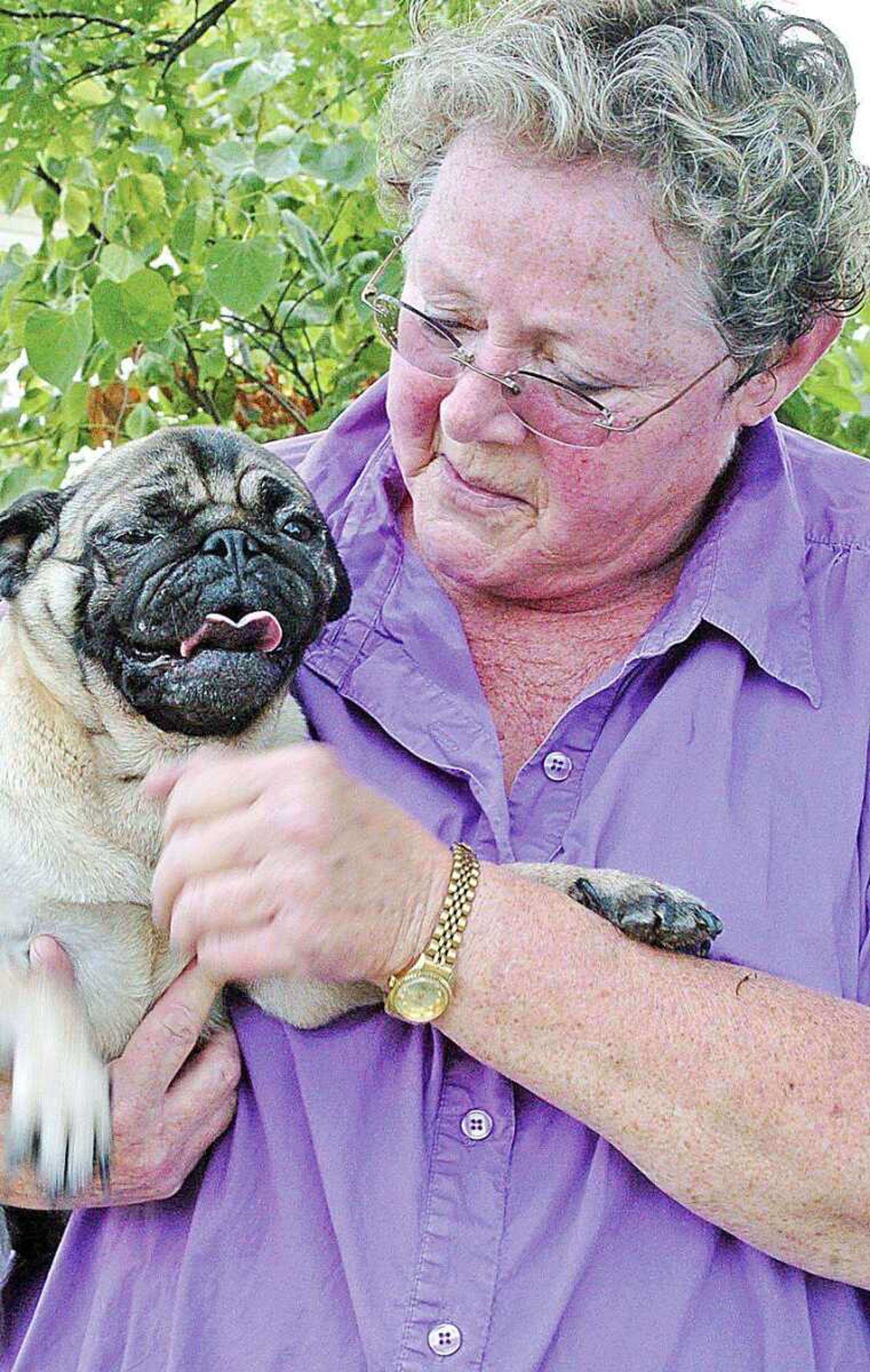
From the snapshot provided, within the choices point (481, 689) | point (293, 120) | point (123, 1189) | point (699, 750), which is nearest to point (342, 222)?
point (293, 120)

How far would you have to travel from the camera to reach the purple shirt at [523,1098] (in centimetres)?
109

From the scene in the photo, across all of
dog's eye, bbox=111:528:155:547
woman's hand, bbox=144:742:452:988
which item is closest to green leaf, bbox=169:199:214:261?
dog's eye, bbox=111:528:155:547

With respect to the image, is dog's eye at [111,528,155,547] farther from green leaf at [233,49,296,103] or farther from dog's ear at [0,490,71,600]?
green leaf at [233,49,296,103]

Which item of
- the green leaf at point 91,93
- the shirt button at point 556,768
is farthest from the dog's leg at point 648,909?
the green leaf at point 91,93

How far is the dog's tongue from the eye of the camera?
124 centimetres

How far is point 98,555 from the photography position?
51.3 inches

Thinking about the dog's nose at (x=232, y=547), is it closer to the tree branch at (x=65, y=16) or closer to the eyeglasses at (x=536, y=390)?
the eyeglasses at (x=536, y=390)

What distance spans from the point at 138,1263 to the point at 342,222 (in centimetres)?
133

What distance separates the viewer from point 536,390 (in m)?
1.28

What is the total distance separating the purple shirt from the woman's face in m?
0.07

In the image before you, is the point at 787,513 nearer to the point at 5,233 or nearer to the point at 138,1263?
the point at 138,1263

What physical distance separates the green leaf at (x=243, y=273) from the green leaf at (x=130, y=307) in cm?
7

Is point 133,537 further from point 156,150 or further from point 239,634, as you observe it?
point 156,150

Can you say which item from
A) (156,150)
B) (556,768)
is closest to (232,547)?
(556,768)
